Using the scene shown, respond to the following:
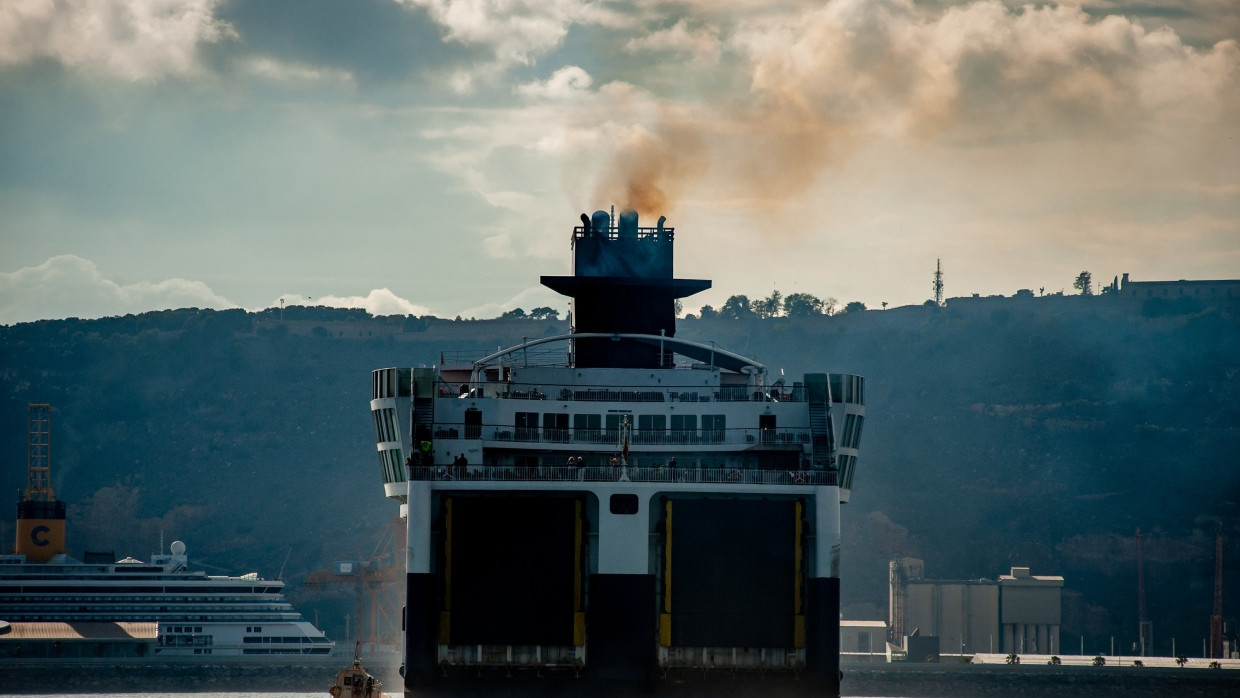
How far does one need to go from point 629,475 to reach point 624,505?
100 centimetres

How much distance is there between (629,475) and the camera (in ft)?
214

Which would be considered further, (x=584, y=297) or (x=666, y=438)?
(x=584, y=297)

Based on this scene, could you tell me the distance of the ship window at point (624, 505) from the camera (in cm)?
6475

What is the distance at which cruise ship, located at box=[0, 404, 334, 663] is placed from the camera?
6634 inches

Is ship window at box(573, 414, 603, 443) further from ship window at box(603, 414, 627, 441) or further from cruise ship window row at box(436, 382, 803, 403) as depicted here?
cruise ship window row at box(436, 382, 803, 403)

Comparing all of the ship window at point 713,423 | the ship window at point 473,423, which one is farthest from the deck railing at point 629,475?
the ship window at point 713,423

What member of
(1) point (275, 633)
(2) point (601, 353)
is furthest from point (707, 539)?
(1) point (275, 633)

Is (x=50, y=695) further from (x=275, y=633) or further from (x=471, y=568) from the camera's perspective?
(x=471, y=568)

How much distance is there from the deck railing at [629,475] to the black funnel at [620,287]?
13.3 m

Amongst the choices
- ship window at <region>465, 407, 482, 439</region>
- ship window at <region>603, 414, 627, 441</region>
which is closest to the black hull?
ship window at <region>465, 407, 482, 439</region>

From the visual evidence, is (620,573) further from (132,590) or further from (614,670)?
(132,590)

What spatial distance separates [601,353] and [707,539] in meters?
15.8

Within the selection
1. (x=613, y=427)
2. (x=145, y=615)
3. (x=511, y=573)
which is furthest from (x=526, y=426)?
(x=145, y=615)

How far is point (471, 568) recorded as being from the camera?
63.9m
